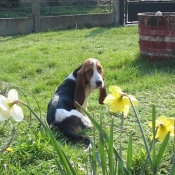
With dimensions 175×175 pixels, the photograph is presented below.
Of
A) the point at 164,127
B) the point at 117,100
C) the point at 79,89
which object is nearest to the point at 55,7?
the point at 79,89

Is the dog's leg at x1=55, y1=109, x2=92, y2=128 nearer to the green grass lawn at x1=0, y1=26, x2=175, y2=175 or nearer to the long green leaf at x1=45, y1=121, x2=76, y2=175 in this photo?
the green grass lawn at x1=0, y1=26, x2=175, y2=175

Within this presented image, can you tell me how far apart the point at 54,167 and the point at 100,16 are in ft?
45.0

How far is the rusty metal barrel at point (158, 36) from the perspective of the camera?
24.3ft

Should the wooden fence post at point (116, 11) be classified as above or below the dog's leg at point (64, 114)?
above

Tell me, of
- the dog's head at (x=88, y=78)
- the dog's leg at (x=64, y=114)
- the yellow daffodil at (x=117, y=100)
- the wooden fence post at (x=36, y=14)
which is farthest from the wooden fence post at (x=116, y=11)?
the yellow daffodil at (x=117, y=100)

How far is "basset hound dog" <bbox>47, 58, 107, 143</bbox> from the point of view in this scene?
4.07m

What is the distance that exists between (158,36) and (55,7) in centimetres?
992

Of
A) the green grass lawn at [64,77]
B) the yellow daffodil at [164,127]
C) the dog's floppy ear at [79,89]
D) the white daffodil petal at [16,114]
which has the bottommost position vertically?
the green grass lawn at [64,77]

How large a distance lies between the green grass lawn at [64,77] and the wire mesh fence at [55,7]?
3.37 metres

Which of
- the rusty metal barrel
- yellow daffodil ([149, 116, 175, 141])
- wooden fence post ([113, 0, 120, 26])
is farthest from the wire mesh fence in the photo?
yellow daffodil ([149, 116, 175, 141])

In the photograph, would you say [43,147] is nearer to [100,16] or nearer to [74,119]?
[74,119]

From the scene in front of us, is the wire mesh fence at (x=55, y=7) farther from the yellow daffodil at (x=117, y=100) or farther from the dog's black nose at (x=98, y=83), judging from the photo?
the yellow daffodil at (x=117, y=100)

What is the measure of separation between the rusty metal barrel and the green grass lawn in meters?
0.21

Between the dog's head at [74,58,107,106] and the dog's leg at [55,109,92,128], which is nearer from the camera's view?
the dog's leg at [55,109,92,128]
